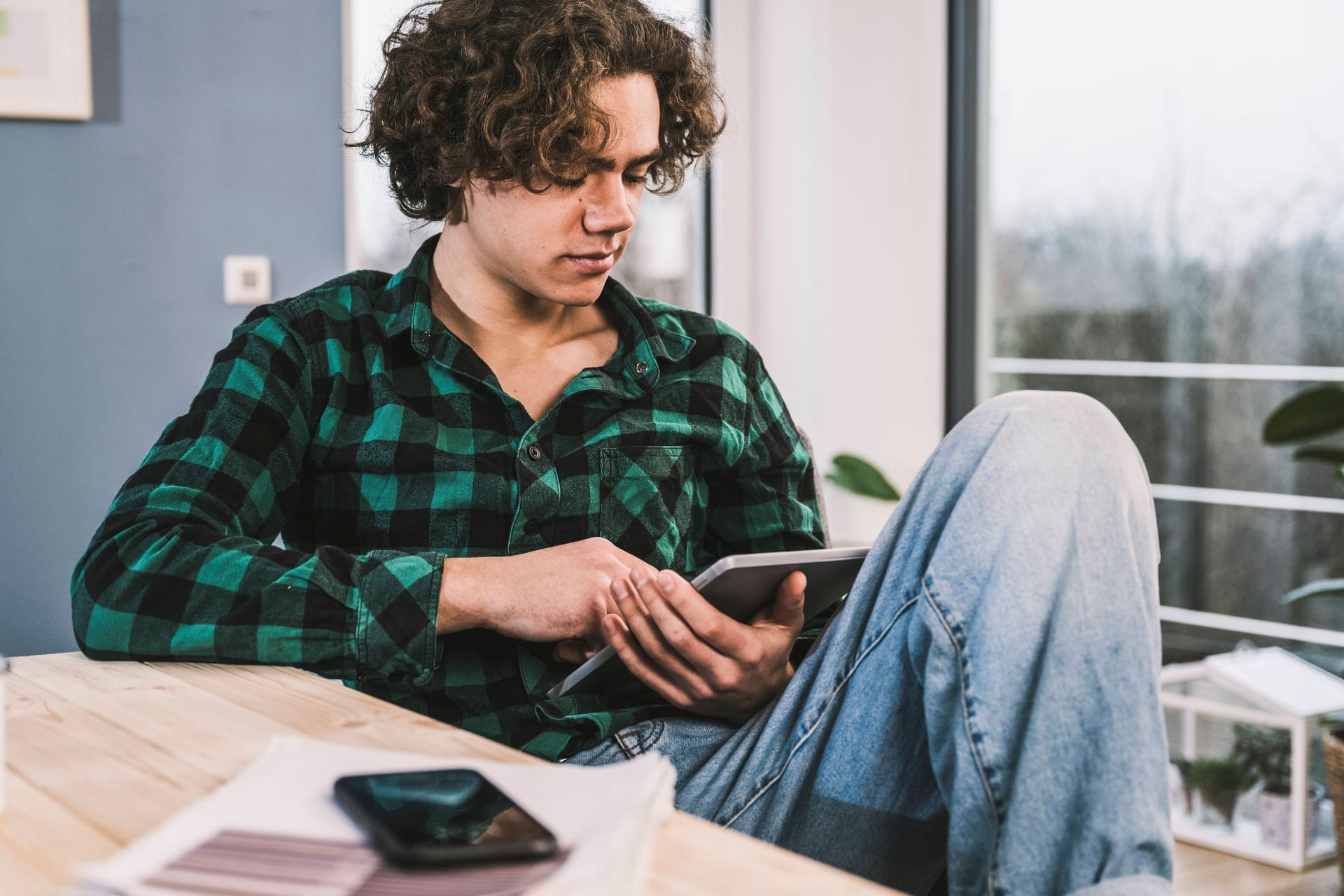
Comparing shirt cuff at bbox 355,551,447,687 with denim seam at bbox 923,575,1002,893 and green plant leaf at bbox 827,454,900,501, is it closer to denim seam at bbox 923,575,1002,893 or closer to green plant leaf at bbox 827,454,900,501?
denim seam at bbox 923,575,1002,893

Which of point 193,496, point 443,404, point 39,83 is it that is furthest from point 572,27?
point 39,83

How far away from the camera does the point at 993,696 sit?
691mm

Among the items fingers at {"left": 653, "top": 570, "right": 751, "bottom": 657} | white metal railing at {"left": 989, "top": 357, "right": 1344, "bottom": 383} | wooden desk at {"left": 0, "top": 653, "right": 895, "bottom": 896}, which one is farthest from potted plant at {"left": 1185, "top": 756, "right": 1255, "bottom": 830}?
wooden desk at {"left": 0, "top": 653, "right": 895, "bottom": 896}

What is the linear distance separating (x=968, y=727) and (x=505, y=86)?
0.77 m

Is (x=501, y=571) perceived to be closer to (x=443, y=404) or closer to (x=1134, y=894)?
(x=443, y=404)

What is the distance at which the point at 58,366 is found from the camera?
2.19 metres

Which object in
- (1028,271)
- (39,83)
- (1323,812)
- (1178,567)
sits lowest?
(1323,812)

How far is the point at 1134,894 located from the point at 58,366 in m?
2.11

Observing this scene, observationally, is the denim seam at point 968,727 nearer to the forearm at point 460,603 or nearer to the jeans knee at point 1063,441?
the jeans knee at point 1063,441

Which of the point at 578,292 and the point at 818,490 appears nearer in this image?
the point at 578,292

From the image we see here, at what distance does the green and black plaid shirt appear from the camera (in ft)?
2.81

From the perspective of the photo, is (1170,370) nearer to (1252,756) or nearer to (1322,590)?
(1322,590)

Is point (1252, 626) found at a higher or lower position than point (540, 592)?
lower

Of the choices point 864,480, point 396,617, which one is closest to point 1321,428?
point 864,480
